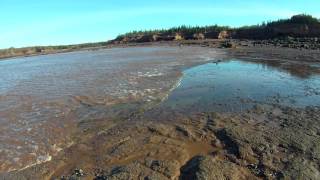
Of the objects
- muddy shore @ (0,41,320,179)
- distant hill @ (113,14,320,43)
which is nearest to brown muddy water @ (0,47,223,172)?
muddy shore @ (0,41,320,179)

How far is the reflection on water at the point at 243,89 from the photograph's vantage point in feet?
33.9

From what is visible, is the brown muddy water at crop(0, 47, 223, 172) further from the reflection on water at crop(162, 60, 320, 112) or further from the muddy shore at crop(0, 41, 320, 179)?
the reflection on water at crop(162, 60, 320, 112)

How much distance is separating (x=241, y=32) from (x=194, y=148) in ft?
142

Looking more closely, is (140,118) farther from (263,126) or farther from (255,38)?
(255,38)

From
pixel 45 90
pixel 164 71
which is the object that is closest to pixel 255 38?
pixel 164 71

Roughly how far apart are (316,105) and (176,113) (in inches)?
142

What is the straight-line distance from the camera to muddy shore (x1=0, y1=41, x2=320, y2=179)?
587cm

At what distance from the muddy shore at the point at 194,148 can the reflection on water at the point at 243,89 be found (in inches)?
37.1

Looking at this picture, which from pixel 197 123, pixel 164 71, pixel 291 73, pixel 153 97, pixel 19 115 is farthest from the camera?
pixel 164 71

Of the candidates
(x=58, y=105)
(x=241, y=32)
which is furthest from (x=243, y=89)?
(x=241, y=32)

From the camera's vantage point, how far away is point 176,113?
9.52 meters

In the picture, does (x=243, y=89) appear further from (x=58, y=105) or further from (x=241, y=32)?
(x=241, y=32)

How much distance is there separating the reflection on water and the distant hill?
2143cm

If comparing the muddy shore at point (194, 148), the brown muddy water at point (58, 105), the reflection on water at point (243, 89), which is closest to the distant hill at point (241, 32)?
the reflection on water at point (243, 89)
